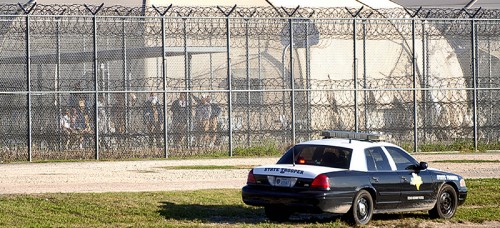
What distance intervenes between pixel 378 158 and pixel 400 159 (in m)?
0.50

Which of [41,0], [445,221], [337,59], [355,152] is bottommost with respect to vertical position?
[445,221]

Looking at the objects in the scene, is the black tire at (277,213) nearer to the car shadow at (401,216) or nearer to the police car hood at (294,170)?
the police car hood at (294,170)

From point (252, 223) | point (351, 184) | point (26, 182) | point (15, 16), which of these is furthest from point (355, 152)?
point (15, 16)

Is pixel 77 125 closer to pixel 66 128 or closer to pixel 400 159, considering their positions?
pixel 66 128

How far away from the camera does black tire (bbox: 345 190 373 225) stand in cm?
1427

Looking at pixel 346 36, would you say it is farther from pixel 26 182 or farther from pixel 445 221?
pixel 445 221

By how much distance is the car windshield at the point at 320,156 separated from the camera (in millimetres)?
14766

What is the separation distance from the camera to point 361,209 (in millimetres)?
14453

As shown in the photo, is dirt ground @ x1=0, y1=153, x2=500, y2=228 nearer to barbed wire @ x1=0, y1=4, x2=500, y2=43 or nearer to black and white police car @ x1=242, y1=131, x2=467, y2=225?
black and white police car @ x1=242, y1=131, x2=467, y2=225

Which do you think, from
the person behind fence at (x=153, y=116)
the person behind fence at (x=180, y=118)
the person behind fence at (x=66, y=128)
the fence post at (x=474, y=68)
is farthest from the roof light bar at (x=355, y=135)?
the fence post at (x=474, y=68)

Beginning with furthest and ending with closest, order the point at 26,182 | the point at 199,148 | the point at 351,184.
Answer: the point at 199,148 → the point at 26,182 → the point at 351,184

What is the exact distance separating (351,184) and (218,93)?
49.0ft

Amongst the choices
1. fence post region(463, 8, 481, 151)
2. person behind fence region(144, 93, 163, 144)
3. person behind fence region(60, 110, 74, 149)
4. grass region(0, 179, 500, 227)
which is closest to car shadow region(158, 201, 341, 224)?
grass region(0, 179, 500, 227)

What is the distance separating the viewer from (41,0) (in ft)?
118
